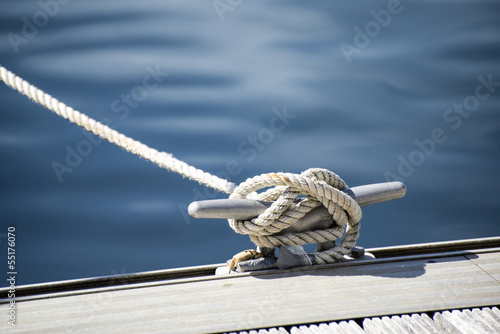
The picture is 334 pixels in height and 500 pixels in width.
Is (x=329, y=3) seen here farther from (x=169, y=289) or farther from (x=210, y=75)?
(x=169, y=289)

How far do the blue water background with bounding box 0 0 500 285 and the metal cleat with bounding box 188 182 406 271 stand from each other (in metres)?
1.22

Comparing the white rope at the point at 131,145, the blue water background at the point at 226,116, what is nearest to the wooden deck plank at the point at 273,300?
the white rope at the point at 131,145

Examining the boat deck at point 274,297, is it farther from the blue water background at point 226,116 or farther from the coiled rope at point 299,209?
the blue water background at point 226,116

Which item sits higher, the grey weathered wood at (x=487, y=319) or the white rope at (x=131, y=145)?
the white rope at (x=131, y=145)

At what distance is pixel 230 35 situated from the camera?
17.7 ft

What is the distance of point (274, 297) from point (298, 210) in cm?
31

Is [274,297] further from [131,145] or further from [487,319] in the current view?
[131,145]

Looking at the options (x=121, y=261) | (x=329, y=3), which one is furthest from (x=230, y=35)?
(x=121, y=261)

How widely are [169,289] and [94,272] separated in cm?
135

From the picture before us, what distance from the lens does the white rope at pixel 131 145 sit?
2.78 m

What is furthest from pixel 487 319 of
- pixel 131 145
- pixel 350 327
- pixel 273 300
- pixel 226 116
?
pixel 226 116

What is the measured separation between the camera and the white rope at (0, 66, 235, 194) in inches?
109

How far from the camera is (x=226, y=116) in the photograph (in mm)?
4281

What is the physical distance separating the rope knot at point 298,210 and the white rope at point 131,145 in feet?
2.39
